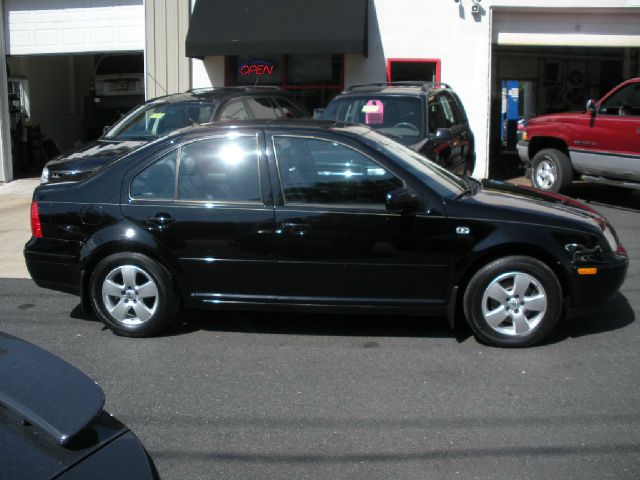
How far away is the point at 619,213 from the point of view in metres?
11.3

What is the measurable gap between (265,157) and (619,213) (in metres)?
7.44

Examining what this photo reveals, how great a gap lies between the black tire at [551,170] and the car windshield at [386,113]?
3.29 m

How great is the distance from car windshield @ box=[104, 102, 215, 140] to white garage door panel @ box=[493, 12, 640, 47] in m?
6.68

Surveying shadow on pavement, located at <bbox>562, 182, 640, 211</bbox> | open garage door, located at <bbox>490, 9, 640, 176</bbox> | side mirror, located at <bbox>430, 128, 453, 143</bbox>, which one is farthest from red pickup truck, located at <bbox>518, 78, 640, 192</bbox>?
open garage door, located at <bbox>490, 9, 640, 176</bbox>

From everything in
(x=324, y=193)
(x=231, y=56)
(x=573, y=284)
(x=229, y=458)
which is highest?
(x=231, y=56)

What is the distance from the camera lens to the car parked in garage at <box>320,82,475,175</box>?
9125mm

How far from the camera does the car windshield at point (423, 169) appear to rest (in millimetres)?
5707

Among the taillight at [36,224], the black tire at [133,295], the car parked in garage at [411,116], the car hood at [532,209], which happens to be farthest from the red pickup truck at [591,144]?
the taillight at [36,224]

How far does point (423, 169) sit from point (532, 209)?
35.2 inches

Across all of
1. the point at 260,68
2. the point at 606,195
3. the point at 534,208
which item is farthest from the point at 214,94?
the point at 606,195

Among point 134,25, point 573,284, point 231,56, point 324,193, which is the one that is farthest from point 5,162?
point 573,284

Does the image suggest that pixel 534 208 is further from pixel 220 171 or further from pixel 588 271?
pixel 220 171

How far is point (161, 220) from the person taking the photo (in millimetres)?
5730

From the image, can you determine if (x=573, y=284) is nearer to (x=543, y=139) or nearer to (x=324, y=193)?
(x=324, y=193)
